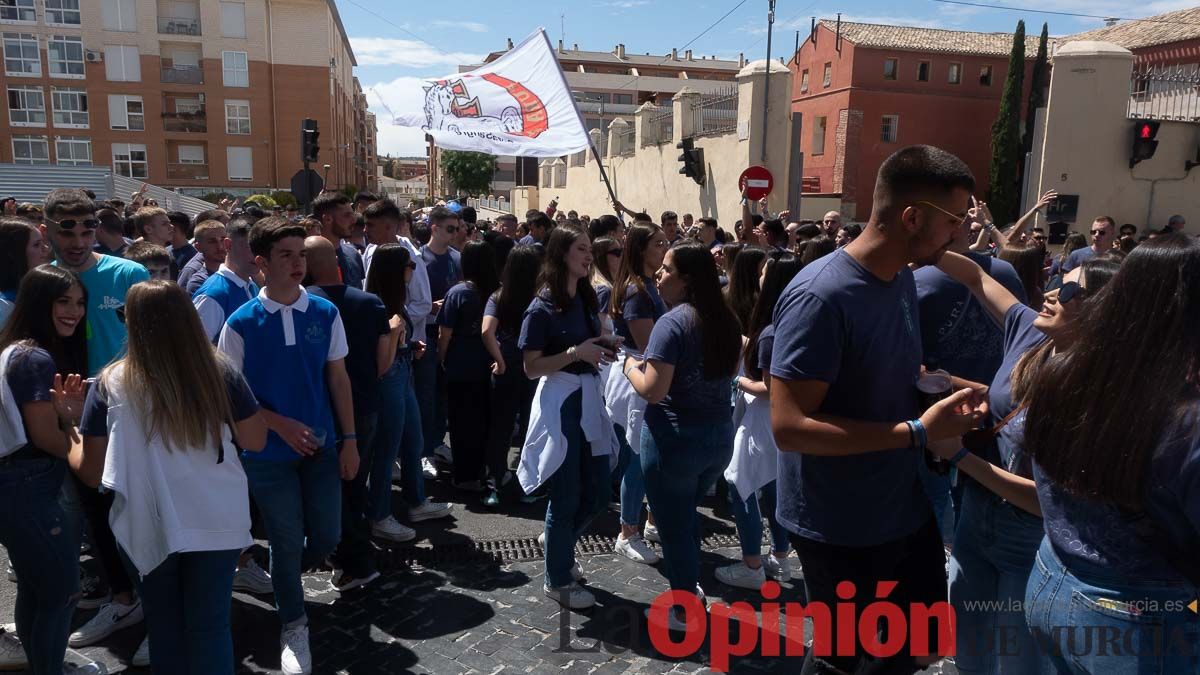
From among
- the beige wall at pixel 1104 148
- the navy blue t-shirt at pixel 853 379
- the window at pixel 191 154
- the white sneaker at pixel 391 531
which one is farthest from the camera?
the window at pixel 191 154

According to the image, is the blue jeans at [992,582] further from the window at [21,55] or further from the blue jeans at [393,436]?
the window at [21,55]

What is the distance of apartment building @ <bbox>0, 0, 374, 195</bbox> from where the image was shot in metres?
42.7

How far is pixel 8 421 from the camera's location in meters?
2.93

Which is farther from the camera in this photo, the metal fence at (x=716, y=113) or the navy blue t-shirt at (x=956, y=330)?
the metal fence at (x=716, y=113)

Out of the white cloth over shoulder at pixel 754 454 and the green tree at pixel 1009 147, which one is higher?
the green tree at pixel 1009 147

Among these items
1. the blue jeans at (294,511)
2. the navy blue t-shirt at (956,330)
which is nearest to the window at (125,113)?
the blue jeans at (294,511)

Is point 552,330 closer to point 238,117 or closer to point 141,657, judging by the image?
point 141,657

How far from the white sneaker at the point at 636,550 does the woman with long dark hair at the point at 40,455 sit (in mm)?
2891

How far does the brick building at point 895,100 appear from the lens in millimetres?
33094

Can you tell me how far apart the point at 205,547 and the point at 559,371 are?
199 cm

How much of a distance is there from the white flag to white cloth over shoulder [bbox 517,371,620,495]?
4.83 metres

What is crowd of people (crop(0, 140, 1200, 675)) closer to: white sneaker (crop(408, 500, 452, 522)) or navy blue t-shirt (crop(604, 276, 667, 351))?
navy blue t-shirt (crop(604, 276, 667, 351))

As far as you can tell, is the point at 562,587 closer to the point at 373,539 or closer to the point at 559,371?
the point at 559,371

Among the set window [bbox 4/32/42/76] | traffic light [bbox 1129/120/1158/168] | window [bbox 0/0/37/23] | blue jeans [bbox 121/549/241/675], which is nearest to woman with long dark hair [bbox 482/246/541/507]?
blue jeans [bbox 121/549/241/675]
